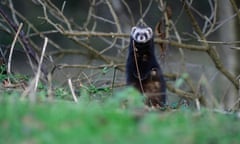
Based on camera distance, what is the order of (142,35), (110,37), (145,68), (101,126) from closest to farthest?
(101,126), (145,68), (142,35), (110,37)

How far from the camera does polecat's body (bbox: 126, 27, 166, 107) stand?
9.13 m

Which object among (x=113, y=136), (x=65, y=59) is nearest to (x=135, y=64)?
(x=113, y=136)

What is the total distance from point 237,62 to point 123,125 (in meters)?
8.86

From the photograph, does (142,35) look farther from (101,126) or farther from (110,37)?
(110,37)

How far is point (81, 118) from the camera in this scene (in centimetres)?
439

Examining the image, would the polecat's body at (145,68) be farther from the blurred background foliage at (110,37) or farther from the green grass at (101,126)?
the green grass at (101,126)

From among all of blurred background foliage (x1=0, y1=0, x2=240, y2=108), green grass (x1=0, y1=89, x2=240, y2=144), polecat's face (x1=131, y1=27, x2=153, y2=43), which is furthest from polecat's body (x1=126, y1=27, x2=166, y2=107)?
green grass (x1=0, y1=89, x2=240, y2=144)

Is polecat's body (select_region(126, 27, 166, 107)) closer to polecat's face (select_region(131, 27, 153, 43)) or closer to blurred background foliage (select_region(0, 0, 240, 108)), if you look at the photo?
polecat's face (select_region(131, 27, 153, 43))

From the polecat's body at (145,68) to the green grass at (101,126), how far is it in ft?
14.6

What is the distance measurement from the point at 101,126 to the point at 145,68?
4929mm

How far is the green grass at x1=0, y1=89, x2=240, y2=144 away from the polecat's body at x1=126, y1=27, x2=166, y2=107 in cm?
445

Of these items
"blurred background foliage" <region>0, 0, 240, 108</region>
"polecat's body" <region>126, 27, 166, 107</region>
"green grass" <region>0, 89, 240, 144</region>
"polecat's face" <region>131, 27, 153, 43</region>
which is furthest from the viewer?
"blurred background foliage" <region>0, 0, 240, 108</region>

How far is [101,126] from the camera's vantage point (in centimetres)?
433

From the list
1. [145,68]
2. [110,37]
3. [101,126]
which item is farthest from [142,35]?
[110,37]
